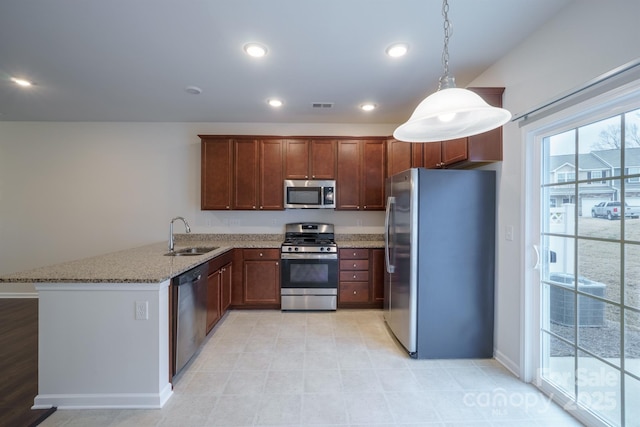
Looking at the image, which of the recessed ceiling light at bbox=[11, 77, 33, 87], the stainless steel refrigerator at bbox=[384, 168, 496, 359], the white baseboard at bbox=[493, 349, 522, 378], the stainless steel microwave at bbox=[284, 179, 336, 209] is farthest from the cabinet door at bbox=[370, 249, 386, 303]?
the recessed ceiling light at bbox=[11, 77, 33, 87]

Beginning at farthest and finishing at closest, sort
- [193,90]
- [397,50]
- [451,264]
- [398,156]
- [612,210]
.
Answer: [398,156] < [193,90] < [451,264] < [397,50] < [612,210]

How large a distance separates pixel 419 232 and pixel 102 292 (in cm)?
252

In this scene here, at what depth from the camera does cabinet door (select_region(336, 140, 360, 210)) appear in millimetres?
3727

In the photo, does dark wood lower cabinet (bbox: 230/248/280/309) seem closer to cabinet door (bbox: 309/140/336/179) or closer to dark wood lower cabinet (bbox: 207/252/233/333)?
dark wood lower cabinet (bbox: 207/252/233/333)

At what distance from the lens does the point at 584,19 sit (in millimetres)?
1547

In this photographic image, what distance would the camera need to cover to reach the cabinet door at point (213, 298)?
264 cm

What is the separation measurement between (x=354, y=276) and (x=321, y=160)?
5.67 feet

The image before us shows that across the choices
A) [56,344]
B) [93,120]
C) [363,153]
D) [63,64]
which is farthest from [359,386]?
[93,120]

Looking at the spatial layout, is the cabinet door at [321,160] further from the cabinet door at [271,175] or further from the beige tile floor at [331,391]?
the beige tile floor at [331,391]

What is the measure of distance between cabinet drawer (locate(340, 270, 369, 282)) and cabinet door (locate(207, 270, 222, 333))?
158cm

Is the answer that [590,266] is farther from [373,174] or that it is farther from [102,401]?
[102,401]

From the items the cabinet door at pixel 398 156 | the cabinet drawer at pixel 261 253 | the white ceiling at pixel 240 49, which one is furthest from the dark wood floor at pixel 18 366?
the cabinet door at pixel 398 156

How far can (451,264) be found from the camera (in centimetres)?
234

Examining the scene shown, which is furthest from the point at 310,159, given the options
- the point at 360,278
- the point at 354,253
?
the point at 360,278
